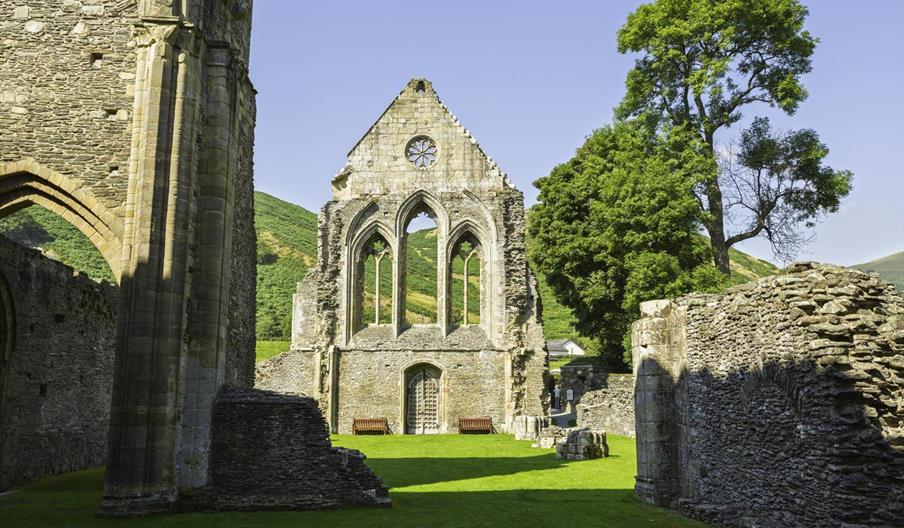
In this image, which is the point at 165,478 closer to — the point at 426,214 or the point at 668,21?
the point at 426,214

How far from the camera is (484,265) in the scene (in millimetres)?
26953

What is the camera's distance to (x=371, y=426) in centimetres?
2555

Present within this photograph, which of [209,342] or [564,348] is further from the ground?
[564,348]

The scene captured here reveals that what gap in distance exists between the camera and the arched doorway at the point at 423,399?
26.0m

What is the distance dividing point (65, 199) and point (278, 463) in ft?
15.6

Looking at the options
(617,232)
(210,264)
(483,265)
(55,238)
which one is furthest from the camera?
(55,238)

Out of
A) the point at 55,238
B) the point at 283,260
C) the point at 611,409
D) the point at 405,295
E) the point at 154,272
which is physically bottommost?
the point at 611,409

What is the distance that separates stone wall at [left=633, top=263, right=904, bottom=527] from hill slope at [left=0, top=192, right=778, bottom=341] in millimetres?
19161

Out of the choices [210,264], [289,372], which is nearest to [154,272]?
[210,264]

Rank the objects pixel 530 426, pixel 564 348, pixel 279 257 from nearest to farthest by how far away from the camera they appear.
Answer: pixel 530 426, pixel 564 348, pixel 279 257

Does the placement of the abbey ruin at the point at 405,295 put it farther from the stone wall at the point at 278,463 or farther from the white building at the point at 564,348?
the white building at the point at 564,348

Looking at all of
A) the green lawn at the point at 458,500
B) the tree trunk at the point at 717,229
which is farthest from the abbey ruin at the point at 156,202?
the tree trunk at the point at 717,229

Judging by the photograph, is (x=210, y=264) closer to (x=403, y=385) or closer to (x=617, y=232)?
(x=403, y=385)

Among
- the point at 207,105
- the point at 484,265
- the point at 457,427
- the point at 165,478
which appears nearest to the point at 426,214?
the point at 484,265
